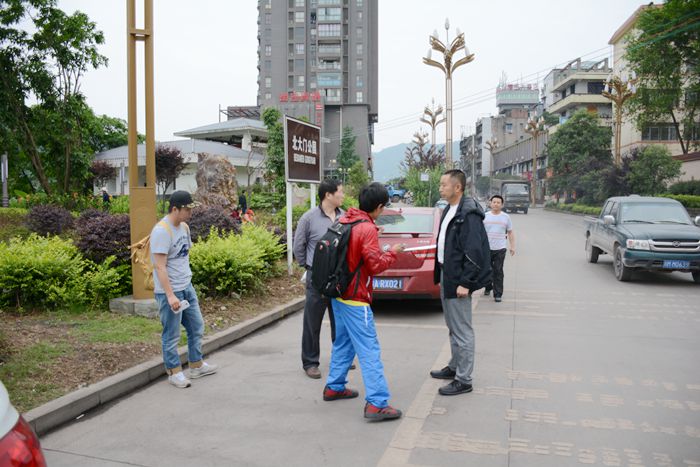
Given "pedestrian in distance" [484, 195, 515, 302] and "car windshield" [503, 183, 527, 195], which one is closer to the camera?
"pedestrian in distance" [484, 195, 515, 302]

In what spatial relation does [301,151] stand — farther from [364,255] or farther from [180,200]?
[364,255]

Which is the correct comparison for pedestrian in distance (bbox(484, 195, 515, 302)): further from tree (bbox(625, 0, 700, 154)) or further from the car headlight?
tree (bbox(625, 0, 700, 154))

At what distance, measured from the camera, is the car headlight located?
36.0ft

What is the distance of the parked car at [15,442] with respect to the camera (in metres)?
1.60

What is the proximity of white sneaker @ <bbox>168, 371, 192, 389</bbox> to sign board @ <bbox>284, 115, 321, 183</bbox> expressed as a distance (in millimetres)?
5480

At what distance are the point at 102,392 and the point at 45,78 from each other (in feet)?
61.8

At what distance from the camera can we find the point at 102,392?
4.75m

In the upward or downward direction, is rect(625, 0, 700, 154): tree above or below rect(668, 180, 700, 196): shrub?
above

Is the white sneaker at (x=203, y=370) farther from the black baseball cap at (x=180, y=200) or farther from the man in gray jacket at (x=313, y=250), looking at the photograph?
the black baseball cap at (x=180, y=200)

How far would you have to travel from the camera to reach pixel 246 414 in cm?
448

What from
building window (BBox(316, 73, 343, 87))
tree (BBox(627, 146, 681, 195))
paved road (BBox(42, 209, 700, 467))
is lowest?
paved road (BBox(42, 209, 700, 467))

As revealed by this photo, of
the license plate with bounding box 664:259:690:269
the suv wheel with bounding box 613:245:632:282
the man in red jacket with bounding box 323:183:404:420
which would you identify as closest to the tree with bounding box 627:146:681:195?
the suv wheel with bounding box 613:245:632:282

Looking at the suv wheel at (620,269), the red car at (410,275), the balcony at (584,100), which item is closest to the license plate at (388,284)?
the red car at (410,275)

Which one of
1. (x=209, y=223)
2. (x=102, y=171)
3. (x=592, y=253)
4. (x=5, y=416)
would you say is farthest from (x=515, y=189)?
(x=5, y=416)
